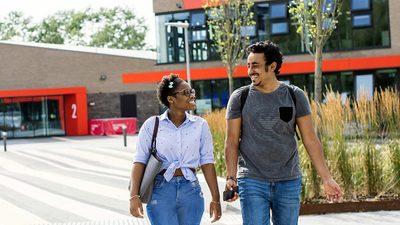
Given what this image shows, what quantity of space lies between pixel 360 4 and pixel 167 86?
82.2 ft

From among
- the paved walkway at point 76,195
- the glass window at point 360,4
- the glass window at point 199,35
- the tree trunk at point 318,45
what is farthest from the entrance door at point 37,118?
the tree trunk at point 318,45

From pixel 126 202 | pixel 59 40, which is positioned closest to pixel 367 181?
pixel 126 202

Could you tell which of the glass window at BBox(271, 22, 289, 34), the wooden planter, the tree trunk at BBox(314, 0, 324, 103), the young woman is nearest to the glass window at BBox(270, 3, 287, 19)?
the glass window at BBox(271, 22, 289, 34)

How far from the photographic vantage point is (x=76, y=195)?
11.5 meters

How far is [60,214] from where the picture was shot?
30.5 feet

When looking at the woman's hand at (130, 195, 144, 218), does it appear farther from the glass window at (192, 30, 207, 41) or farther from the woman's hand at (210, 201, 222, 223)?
the glass window at (192, 30, 207, 41)

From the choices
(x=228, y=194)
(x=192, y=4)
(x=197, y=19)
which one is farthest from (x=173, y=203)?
(x=192, y=4)

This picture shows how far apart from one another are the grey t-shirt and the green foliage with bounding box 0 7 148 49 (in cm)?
7319

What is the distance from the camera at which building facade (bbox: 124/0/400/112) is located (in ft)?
91.1

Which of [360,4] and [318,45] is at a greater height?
[360,4]

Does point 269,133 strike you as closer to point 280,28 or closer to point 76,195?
point 76,195

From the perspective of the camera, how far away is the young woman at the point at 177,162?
13.1ft

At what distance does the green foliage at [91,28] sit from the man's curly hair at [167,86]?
7292 centimetres

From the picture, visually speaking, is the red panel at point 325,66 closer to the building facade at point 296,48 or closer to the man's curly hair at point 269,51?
the building facade at point 296,48
